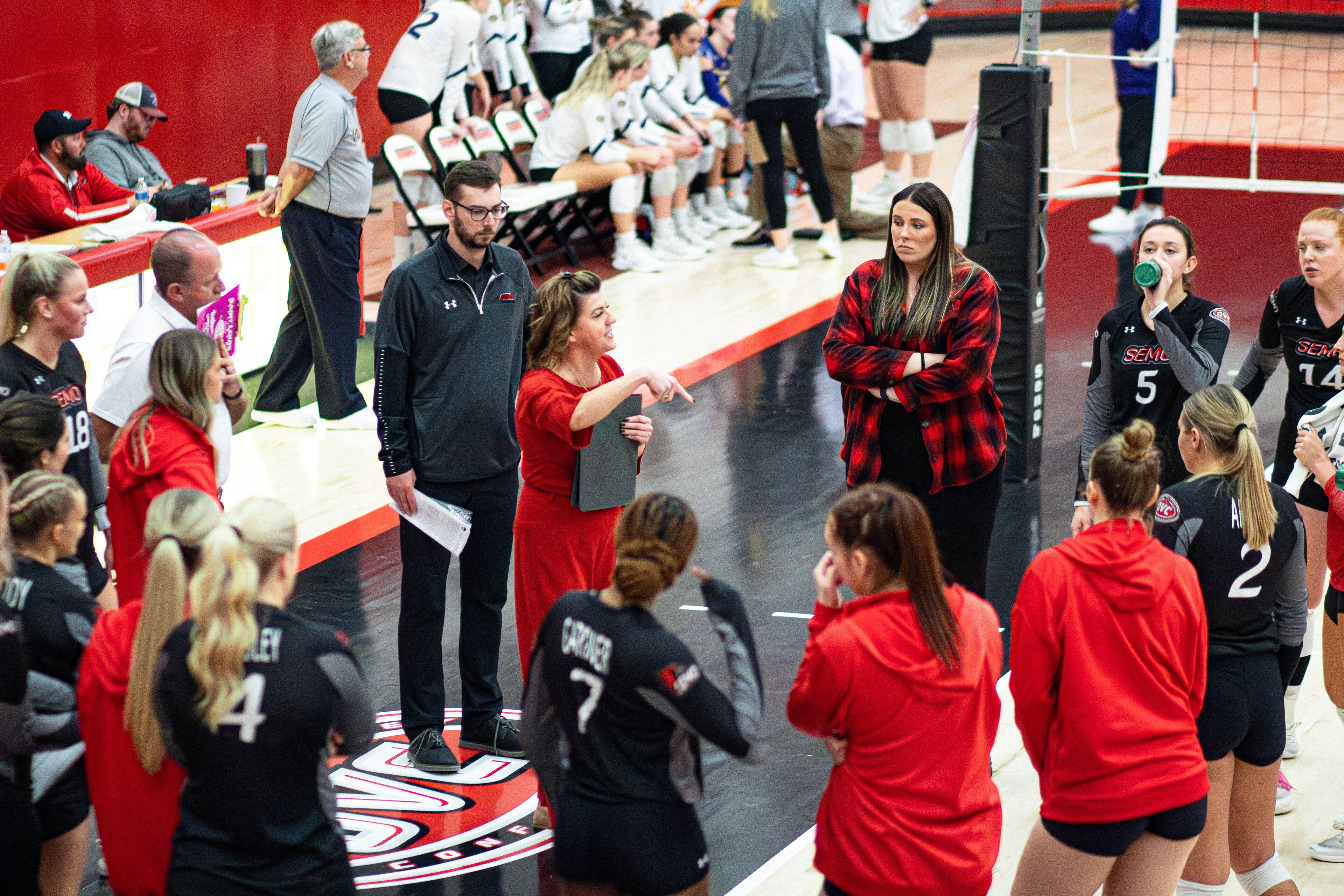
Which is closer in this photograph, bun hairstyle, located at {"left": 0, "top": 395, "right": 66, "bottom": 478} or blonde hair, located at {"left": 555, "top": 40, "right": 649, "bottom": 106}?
bun hairstyle, located at {"left": 0, "top": 395, "right": 66, "bottom": 478}

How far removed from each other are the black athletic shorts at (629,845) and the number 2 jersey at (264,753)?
46 centimetres

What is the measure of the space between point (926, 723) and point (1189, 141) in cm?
1384

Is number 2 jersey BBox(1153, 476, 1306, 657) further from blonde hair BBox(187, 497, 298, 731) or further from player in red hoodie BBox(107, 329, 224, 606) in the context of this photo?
player in red hoodie BBox(107, 329, 224, 606)

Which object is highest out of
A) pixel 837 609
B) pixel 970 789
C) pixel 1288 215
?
pixel 837 609

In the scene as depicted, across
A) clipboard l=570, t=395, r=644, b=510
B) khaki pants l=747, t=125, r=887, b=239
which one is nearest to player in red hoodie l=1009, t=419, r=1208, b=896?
clipboard l=570, t=395, r=644, b=510

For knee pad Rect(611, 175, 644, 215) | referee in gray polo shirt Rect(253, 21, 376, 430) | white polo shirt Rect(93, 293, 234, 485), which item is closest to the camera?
white polo shirt Rect(93, 293, 234, 485)

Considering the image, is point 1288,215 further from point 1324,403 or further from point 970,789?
point 970,789

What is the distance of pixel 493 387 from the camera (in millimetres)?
4938

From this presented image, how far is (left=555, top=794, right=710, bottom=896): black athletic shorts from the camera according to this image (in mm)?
3109

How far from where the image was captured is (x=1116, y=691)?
11.0ft

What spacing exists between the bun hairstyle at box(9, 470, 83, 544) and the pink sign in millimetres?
5184

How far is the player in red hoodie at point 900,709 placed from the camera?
2996 millimetres

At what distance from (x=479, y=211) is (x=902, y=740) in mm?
2428

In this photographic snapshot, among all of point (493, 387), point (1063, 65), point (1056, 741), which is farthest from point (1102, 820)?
point (1063, 65)
